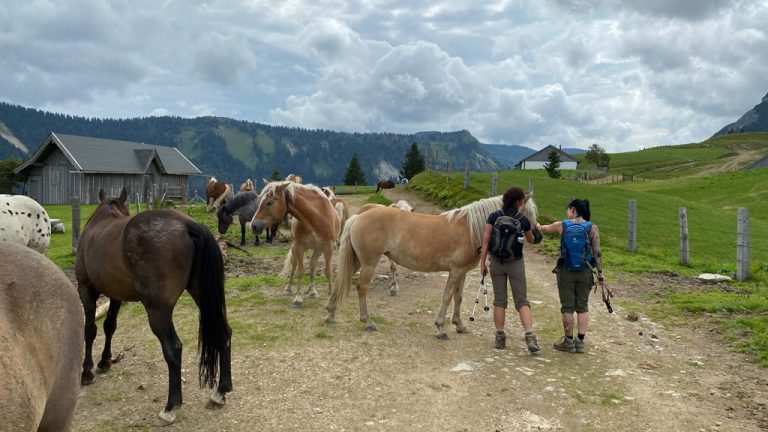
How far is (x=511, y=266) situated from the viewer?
661 cm

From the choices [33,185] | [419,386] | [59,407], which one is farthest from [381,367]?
[33,185]

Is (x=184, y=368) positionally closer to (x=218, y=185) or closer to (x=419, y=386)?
(x=419, y=386)

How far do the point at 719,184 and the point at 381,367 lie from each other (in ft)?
148

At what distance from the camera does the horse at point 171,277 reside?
459 cm

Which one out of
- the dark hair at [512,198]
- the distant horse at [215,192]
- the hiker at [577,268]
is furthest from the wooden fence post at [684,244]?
the distant horse at [215,192]

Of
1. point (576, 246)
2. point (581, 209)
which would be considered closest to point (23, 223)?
point (576, 246)

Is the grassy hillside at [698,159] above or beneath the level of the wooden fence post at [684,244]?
above

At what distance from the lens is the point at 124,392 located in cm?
Result: 510

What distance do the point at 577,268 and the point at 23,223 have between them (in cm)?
1012

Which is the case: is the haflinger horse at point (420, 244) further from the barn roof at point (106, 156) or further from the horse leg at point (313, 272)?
the barn roof at point (106, 156)

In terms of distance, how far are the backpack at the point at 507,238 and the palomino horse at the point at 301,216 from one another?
3592 millimetres

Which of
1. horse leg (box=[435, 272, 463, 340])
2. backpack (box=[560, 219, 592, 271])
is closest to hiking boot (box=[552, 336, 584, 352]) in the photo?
backpack (box=[560, 219, 592, 271])

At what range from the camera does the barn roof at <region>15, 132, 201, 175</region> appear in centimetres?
3609

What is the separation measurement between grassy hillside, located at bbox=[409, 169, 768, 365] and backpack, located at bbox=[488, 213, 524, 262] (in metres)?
3.59
